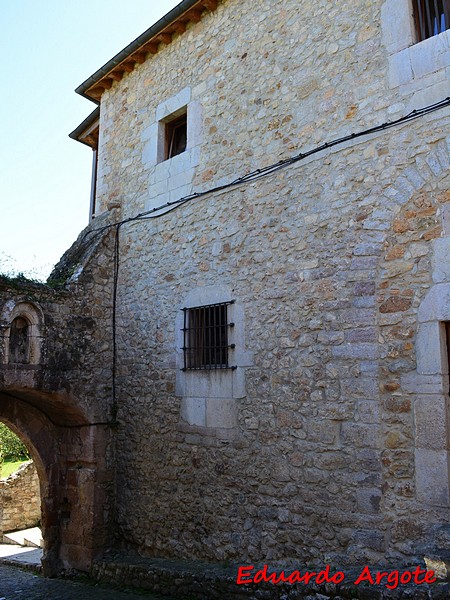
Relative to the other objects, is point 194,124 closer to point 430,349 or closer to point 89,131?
point 89,131

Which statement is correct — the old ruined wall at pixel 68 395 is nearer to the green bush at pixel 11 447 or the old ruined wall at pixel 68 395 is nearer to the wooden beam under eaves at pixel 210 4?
the wooden beam under eaves at pixel 210 4

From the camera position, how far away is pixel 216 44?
249 inches

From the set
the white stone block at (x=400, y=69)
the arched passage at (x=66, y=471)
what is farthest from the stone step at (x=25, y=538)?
the white stone block at (x=400, y=69)

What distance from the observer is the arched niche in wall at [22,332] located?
5750 mm

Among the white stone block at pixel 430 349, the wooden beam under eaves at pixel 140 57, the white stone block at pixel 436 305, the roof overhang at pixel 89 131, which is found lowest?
the white stone block at pixel 430 349

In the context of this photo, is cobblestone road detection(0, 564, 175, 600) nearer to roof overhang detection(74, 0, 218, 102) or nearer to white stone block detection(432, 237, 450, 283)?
white stone block detection(432, 237, 450, 283)

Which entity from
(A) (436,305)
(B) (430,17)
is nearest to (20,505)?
(A) (436,305)

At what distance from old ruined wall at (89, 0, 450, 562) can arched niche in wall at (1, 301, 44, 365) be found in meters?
1.15

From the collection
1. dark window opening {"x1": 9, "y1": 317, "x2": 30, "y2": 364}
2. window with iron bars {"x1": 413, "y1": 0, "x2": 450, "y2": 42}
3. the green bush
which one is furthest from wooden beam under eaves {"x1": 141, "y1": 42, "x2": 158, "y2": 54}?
the green bush

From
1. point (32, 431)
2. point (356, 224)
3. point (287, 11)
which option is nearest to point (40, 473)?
point (32, 431)

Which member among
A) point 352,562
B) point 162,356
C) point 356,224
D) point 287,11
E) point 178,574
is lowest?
point 178,574

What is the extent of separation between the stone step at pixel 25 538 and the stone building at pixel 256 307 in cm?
386

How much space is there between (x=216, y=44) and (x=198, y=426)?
4.51m

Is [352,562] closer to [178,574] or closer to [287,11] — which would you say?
[178,574]
